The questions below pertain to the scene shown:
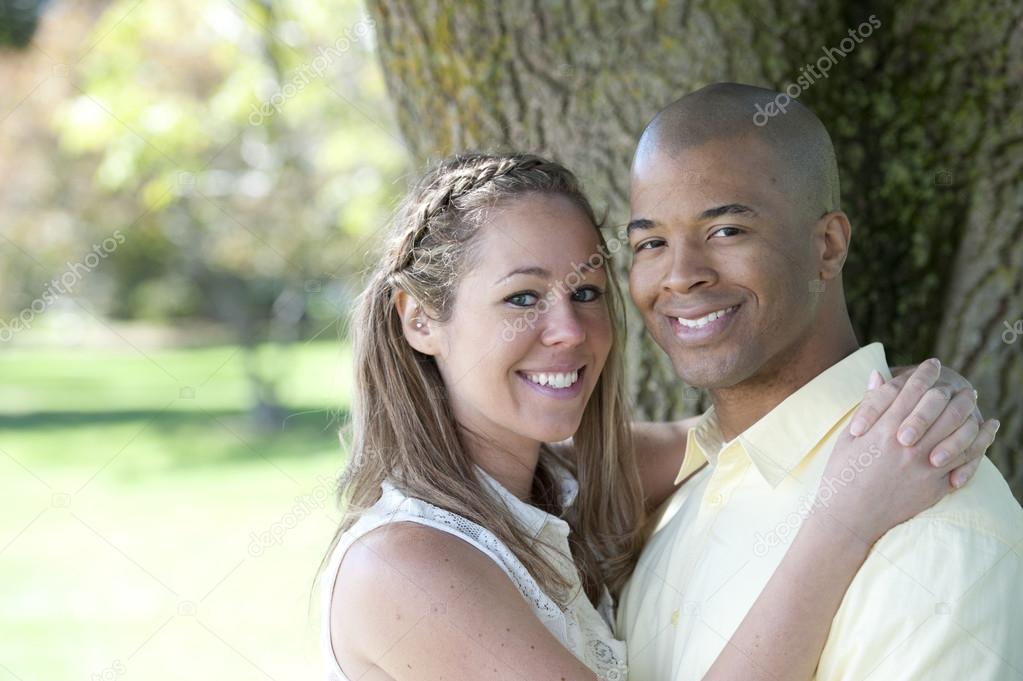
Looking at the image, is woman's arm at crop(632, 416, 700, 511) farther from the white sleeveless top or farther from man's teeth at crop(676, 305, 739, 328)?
man's teeth at crop(676, 305, 739, 328)

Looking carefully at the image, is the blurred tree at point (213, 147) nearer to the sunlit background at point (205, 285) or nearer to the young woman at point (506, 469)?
the sunlit background at point (205, 285)

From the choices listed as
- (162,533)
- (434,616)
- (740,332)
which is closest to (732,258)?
(740,332)

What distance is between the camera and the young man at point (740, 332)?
2445 millimetres

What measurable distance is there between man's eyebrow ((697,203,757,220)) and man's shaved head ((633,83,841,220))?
11 cm

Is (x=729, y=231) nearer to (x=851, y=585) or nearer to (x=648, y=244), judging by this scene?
(x=648, y=244)

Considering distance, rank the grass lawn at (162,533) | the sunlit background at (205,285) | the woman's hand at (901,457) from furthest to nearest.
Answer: the sunlit background at (205,285) → the grass lawn at (162,533) → the woman's hand at (901,457)

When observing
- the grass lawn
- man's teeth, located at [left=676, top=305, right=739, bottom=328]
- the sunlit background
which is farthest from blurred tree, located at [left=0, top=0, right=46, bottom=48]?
man's teeth, located at [left=676, top=305, right=739, bottom=328]

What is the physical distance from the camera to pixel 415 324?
2795 millimetres

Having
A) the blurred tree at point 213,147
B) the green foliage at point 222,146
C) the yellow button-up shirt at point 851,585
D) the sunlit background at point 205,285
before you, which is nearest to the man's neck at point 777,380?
the yellow button-up shirt at point 851,585

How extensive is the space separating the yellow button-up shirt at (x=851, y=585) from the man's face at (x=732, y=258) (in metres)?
0.15

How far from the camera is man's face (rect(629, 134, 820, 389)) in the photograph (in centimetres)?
253

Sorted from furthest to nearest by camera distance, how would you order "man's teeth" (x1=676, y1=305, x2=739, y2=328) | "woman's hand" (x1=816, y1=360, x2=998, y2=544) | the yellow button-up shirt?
Answer: "man's teeth" (x1=676, y1=305, x2=739, y2=328), "woman's hand" (x1=816, y1=360, x2=998, y2=544), the yellow button-up shirt

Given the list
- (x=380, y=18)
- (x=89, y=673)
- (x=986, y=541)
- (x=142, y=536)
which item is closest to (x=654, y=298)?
(x=986, y=541)

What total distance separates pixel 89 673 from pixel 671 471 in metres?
5.52
